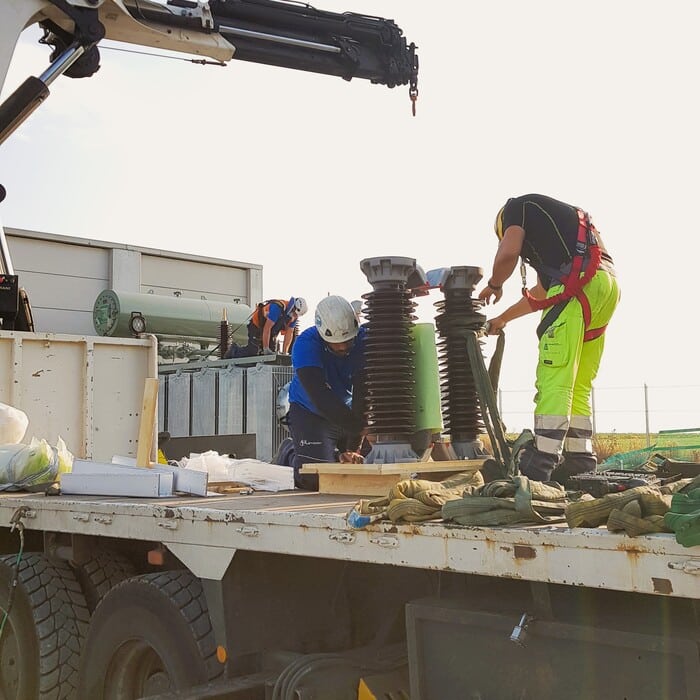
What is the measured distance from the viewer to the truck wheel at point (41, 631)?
3986mm

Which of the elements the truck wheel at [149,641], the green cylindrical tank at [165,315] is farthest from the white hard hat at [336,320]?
the green cylindrical tank at [165,315]

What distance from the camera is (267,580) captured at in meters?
3.25

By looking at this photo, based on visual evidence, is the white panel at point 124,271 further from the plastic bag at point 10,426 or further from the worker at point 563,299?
the worker at point 563,299

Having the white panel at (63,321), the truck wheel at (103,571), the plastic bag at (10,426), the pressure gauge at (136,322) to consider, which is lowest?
the truck wheel at (103,571)

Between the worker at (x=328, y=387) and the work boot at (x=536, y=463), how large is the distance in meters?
1.11

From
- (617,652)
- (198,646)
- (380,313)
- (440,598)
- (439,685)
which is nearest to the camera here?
(617,652)

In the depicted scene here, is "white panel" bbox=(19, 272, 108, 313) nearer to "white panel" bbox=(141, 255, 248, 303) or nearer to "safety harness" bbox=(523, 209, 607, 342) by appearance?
"white panel" bbox=(141, 255, 248, 303)

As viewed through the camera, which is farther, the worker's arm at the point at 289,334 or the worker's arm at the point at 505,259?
the worker's arm at the point at 289,334

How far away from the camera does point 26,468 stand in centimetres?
491

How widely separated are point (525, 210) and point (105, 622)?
279cm

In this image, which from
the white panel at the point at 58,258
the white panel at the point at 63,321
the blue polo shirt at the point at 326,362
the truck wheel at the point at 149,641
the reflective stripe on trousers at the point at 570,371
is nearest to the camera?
the truck wheel at the point at 149,641

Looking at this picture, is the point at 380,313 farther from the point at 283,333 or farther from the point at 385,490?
the point at 283,333

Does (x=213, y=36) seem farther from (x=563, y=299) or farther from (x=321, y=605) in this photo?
(x=321, y=605)

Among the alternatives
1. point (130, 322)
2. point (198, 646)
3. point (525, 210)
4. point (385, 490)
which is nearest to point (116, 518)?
point (198, 646)
